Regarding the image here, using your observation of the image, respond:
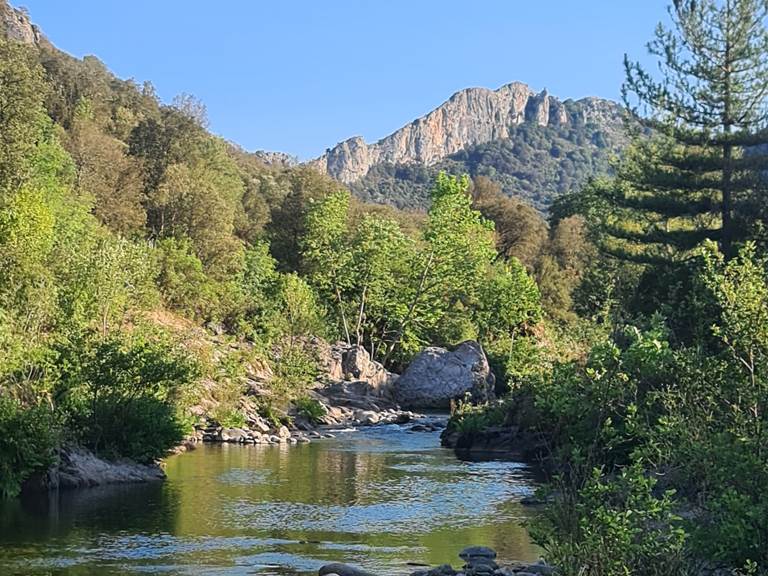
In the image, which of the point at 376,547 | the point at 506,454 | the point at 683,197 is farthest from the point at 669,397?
the point at 683,197

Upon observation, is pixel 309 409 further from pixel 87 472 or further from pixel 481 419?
pixel 87 472

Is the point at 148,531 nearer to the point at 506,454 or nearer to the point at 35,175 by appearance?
the point at 506,454

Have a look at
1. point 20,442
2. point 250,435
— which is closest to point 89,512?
point 20,442

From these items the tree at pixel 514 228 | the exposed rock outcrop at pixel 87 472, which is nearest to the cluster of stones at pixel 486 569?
the exposed rock outcrop at pixel 87 472

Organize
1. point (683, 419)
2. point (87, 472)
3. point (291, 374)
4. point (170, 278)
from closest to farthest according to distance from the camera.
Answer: point (683, 419), point (87, 472), point (291, 374), point (170, 278)

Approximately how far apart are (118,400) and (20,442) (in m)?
4.39

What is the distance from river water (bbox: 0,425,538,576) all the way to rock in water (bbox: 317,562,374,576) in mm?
554

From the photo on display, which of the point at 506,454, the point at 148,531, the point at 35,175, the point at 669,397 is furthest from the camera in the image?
the point at 35,175

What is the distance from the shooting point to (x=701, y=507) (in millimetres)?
10836

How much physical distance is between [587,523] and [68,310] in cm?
2559

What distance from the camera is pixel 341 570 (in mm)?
13594

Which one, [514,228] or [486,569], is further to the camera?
[514,228]

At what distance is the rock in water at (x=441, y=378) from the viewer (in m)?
47.4

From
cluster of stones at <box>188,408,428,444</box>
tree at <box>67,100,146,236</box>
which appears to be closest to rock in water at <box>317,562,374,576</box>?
cluster of stones at <box>188,408,428,444</box>
